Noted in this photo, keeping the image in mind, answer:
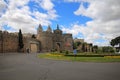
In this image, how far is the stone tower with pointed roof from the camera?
9546cm

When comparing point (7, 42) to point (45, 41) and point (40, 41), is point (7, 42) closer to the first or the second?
point (40, 41)

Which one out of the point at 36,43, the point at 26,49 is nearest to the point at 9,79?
the point at 26,49

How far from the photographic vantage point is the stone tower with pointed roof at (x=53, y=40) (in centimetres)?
9546

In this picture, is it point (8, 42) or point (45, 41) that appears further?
point (45, 41)

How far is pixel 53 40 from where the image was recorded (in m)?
102

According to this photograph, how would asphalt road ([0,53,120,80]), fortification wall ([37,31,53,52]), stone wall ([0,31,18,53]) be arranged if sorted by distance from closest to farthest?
asphalt road ([0,53,120,80])
stone wall ([0,31,18,53])
fortification wall ([37,31,53,52])

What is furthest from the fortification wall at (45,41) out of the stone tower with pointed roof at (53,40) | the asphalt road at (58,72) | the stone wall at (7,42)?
the asphalt road at (58,72)

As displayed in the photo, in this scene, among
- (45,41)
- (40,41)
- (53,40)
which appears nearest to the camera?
(40,41)

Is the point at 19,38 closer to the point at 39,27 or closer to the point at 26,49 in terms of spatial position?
the point at 26,49

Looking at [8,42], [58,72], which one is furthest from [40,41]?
[58,72]

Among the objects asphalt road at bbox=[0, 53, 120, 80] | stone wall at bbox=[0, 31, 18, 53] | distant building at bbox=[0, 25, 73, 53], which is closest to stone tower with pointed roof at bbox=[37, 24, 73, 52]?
distant building at bbox=[0, 25, 73, 53]

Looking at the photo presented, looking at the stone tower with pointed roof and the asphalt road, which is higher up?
the stone tower with pointed roof

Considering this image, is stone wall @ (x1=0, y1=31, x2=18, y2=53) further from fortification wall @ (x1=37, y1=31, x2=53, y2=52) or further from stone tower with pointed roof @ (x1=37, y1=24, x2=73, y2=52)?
fortification wall @ (x1=37, y1=31, x2=53, y2=52)

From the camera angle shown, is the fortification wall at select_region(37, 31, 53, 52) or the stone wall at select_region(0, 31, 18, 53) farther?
the fortification wall at select_region(37, 31, 53, 52)
